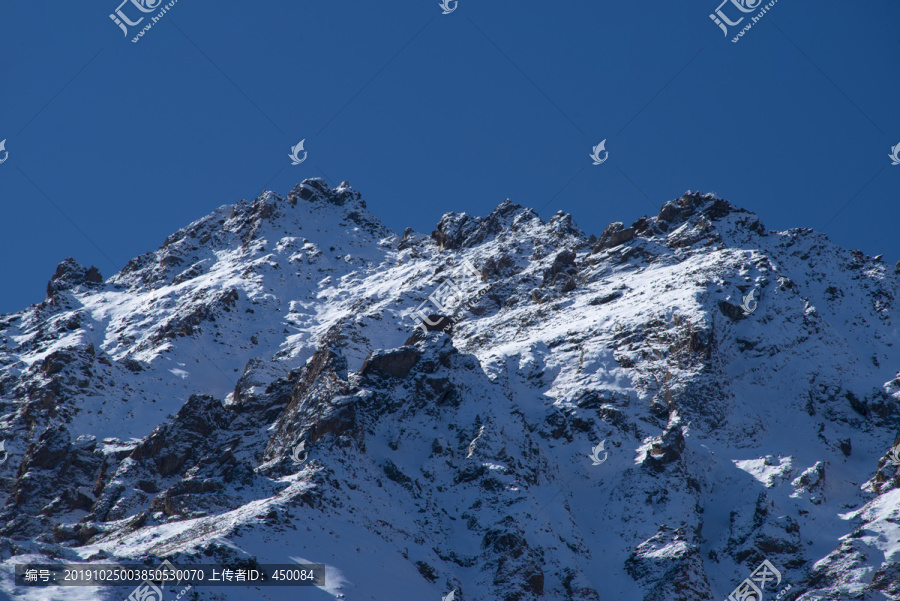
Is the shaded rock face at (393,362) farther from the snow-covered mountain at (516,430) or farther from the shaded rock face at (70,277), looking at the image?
the shaded rock face at (70,277)

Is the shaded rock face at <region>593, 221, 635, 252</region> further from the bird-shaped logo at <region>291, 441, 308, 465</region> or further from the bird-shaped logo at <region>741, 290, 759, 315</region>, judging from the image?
the bird-shaped logo at <region>291, 441, 308, 465</region>

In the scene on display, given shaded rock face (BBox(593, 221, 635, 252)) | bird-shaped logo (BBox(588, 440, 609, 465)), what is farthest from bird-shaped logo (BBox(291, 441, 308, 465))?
shaded rock face (BBox(593, 221, 635, 252))

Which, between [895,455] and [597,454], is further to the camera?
[597,454]

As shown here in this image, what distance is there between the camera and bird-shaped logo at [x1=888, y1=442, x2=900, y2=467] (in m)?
80.3

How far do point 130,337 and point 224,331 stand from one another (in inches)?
667

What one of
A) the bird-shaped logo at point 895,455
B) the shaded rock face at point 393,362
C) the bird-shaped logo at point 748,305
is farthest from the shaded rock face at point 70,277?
the bird-shaped logo at point 895,455

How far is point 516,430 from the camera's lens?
290 ft

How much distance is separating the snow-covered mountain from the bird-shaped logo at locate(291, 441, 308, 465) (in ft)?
2.98

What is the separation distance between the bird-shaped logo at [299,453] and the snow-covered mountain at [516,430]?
909 millimetres

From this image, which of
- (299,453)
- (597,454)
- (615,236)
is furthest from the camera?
(615,236)

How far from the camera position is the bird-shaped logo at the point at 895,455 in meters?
80.3

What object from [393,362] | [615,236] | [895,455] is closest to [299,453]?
[393,362]

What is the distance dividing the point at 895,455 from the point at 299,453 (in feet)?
187

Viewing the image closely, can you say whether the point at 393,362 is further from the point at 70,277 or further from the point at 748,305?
the point at 70,277
